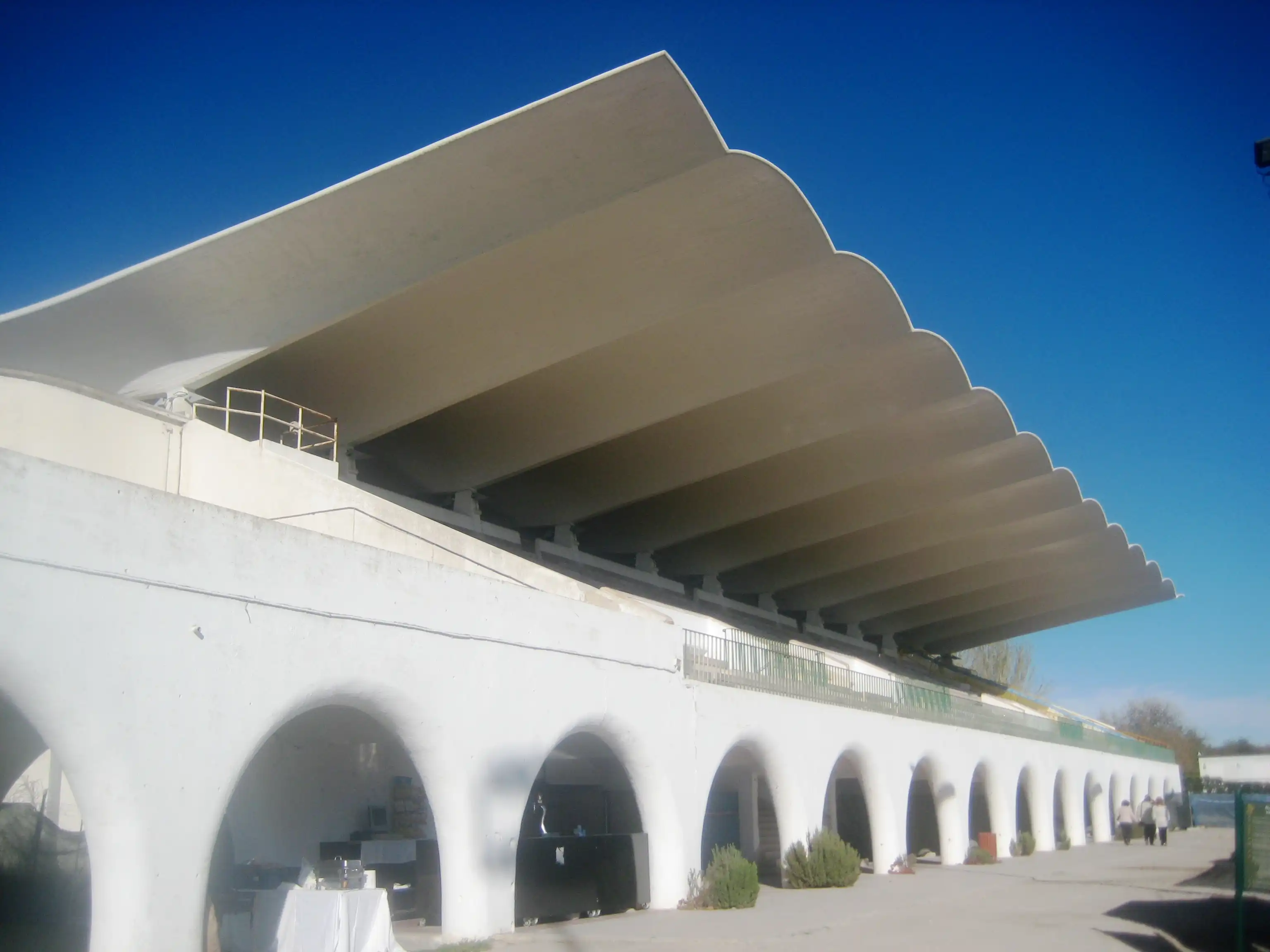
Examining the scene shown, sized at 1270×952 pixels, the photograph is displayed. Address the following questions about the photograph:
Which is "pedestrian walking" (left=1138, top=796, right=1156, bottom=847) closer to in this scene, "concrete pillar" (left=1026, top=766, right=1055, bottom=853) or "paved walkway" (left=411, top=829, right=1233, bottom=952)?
"concrete pillar" (left=1026, top=766, right=1055, bottom=853)

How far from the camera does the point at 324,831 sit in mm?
16766

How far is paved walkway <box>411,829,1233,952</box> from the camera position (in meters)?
12.5

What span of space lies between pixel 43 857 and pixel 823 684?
12.8m

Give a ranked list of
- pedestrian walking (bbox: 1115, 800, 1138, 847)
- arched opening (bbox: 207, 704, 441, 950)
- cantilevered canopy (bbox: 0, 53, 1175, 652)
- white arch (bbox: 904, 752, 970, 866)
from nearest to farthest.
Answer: arched opening (bbox: 207, 704, 441, 950) < cantilevered canopy (bbox: 0, 53, 1175, 652) < white arch (bbox: 904, 752, 970, 866) < pedestrian walking (bbox: 1115, 800, 1138, 847)

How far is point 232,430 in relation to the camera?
20.2 metres

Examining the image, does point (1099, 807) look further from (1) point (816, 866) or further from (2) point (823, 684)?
(1) point (816, 866)

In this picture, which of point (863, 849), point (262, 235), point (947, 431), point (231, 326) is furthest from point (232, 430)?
point (863, 849)

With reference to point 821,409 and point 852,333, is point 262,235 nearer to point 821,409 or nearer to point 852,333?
point 852,333

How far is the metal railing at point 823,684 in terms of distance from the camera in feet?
59.3

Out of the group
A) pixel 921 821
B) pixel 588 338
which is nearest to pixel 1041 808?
pixel 921 821

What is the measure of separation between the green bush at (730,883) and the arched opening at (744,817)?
442cm

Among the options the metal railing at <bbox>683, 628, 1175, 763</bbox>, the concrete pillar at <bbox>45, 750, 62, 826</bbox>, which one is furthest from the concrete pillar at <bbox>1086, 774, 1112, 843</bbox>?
the concrete pillar at <bbox>45, 750, 62, 826</bbox>

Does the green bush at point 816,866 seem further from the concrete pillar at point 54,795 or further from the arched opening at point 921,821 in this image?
the arched opening at point 921,821

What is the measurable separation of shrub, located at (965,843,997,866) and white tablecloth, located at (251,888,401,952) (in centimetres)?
1943
